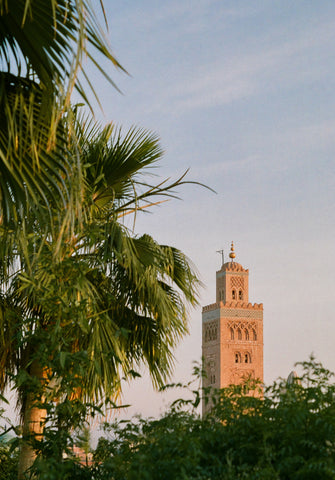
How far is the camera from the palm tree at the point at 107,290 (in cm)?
445

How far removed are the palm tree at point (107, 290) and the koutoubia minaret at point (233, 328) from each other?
135ft

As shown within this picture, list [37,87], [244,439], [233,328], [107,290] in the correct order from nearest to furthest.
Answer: [244,439]
[37,87]
[107,290]
[233,328]

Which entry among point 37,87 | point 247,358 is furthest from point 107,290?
point 247,358

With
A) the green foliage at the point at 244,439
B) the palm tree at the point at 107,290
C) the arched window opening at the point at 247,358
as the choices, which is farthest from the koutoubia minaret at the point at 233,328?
the green foliage at the point at 244,439

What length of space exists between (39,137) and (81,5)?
0.71m

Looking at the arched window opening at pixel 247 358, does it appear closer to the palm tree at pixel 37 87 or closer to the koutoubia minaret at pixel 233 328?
the koutoubia minaret at pixel 233 328

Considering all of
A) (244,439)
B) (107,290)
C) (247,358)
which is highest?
(247,358)

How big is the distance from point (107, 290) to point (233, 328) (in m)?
43.2

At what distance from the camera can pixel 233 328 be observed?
4806cm

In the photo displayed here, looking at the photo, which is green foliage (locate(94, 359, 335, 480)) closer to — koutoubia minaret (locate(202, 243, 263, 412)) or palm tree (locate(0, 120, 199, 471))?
palm tree (locate(0, 120, 199, 471))

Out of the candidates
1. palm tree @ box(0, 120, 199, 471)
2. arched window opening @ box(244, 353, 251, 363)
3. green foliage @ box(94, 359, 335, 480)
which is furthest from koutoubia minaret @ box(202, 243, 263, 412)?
green foliage @ box(94, 359, 335, 480)

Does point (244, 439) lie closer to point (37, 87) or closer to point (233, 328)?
point (37, 87)

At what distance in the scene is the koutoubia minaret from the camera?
47.2 meters

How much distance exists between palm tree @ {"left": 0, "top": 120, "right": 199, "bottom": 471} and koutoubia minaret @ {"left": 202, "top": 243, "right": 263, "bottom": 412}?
41173 mm
